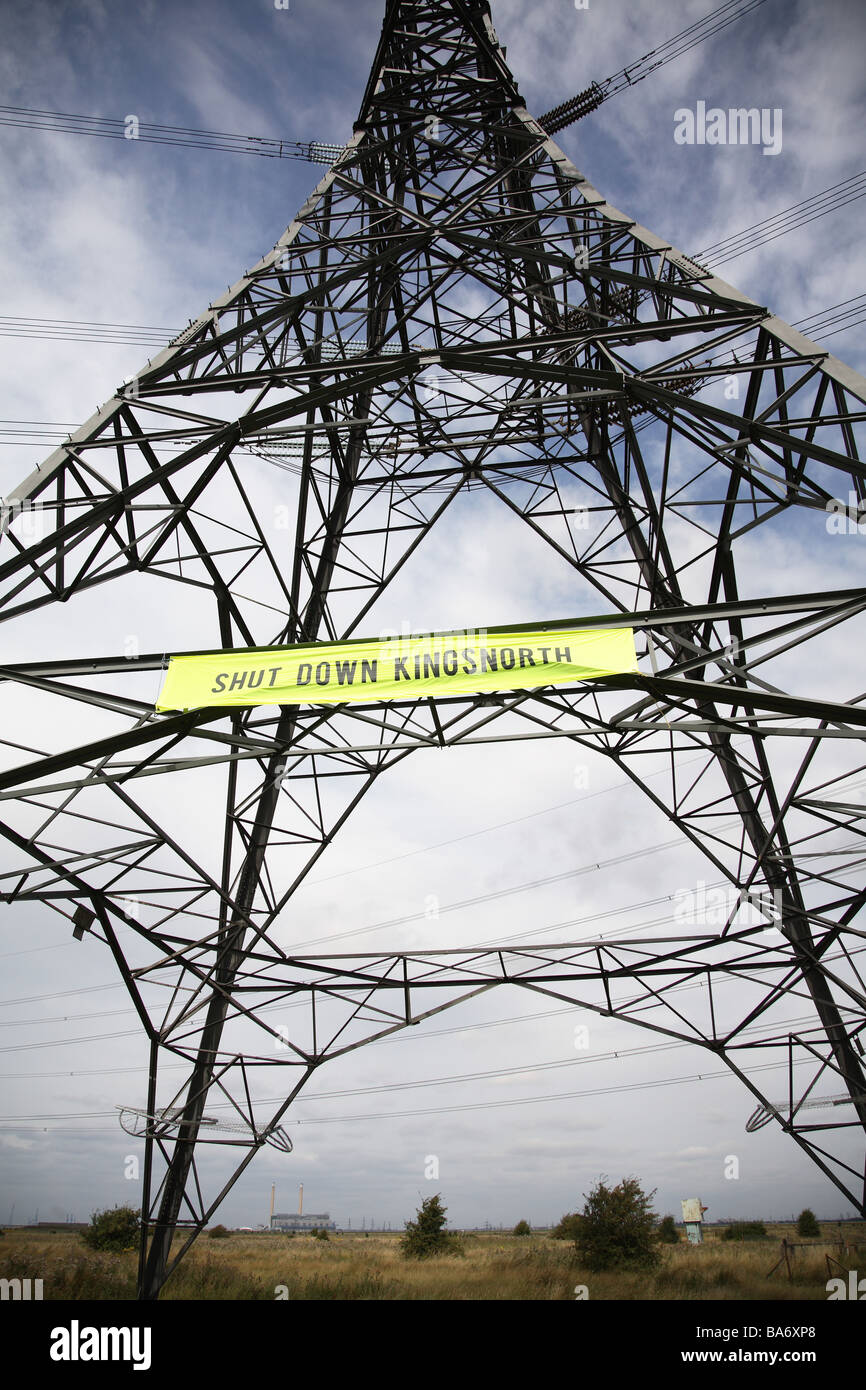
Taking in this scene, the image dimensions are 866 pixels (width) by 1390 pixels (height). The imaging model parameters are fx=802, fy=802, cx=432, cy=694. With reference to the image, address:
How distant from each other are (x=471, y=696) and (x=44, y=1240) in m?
35.0

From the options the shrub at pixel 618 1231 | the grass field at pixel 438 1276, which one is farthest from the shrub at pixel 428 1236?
the shrub at pixel 618 1231

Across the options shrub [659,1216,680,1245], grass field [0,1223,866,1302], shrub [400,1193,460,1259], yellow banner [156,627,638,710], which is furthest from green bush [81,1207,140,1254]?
yellow banner [156,627,638,710]

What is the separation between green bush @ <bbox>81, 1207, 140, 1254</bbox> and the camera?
2547 centimetres

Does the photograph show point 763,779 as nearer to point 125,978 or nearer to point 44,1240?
point 125,978

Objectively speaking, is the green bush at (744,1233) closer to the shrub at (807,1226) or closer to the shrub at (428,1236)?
the shrub at (807,1226)

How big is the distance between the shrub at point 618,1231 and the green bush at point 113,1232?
46.0 ft

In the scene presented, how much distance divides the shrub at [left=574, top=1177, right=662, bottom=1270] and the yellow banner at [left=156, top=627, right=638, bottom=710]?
21613 mm

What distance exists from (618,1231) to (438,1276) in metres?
5.27

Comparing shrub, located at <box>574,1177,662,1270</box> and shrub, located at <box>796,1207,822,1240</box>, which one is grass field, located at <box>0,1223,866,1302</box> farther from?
shrub, located at <box>796,1207,822,1240</box>

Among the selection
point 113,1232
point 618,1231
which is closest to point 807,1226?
point 618,1231

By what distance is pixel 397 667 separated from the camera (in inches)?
347

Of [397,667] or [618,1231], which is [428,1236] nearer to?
[618,1231]
